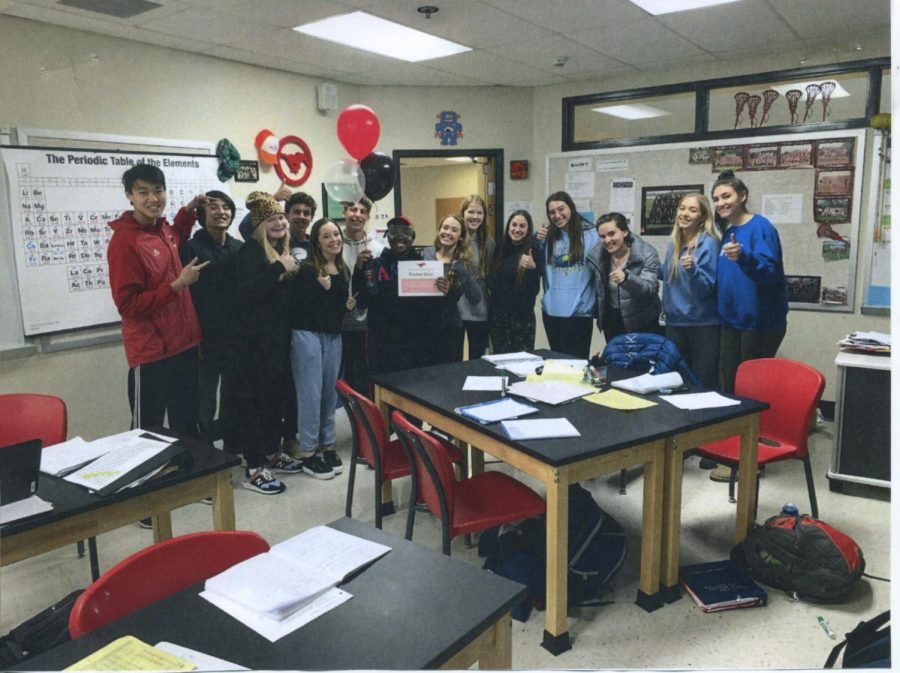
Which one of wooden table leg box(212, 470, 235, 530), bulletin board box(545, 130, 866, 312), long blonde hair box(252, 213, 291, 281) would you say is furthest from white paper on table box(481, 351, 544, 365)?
bulletin board box(545, 130, 866, 312)

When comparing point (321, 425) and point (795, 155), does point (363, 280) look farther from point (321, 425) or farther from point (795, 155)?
point (795, 155)

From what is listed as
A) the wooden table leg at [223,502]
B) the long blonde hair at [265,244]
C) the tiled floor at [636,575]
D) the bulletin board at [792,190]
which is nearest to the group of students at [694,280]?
the tiled floor at [636,575]

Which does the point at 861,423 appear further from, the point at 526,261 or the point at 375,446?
the point at 375,446

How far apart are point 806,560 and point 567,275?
1887mm

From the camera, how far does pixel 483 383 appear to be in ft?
8.54

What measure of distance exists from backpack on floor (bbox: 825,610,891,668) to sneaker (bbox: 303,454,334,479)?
7.86 feet

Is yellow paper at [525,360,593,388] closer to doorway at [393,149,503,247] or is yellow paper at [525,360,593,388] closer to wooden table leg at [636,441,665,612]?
wooden table leg at [636,441,665,612]

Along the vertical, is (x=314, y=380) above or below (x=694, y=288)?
below

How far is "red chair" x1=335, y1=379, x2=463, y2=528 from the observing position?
7.97 ft

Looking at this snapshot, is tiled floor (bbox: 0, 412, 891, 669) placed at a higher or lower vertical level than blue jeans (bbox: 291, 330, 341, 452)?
lower

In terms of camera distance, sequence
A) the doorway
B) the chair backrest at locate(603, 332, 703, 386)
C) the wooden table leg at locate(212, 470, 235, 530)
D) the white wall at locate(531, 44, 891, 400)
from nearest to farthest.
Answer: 1. the wooden table leg at locate(212, 470, 235, 530)
2. the chair backrest at locate(603, 332, 703, 386)
3. the white wall at locate(531, 44, 891, 400)
4. the doorway

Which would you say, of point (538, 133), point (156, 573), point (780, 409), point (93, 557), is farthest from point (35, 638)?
point (538, 133)

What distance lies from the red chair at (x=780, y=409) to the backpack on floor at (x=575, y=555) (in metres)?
0.53

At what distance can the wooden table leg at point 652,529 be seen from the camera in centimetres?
208
